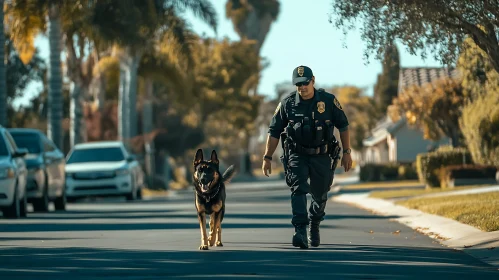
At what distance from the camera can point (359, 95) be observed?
408ft

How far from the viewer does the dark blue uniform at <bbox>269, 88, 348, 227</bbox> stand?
583 inches

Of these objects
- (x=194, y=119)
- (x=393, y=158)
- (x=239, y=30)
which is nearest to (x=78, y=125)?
(x=393, y=158)

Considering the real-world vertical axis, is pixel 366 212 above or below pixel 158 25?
below

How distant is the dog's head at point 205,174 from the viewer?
1514 cm

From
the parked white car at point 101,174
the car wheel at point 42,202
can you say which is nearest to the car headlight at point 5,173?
the car wheel at point 42,202

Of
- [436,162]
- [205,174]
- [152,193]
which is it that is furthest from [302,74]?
[152,193]

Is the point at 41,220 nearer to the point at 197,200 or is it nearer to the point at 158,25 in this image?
the point at 197,200

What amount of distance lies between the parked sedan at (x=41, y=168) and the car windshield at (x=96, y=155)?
17.1 ft

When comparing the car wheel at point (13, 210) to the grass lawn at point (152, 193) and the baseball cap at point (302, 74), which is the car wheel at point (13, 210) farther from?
the grass lawn at point (152, 193)

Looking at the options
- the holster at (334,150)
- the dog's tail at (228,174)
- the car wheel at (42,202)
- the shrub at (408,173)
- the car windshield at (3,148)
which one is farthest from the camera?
the shrub at (408,173)

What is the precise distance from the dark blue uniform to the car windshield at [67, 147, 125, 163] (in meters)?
19.4

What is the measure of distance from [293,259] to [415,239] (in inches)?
162

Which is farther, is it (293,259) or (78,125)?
(78,125)

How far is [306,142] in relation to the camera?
48.9 feet
